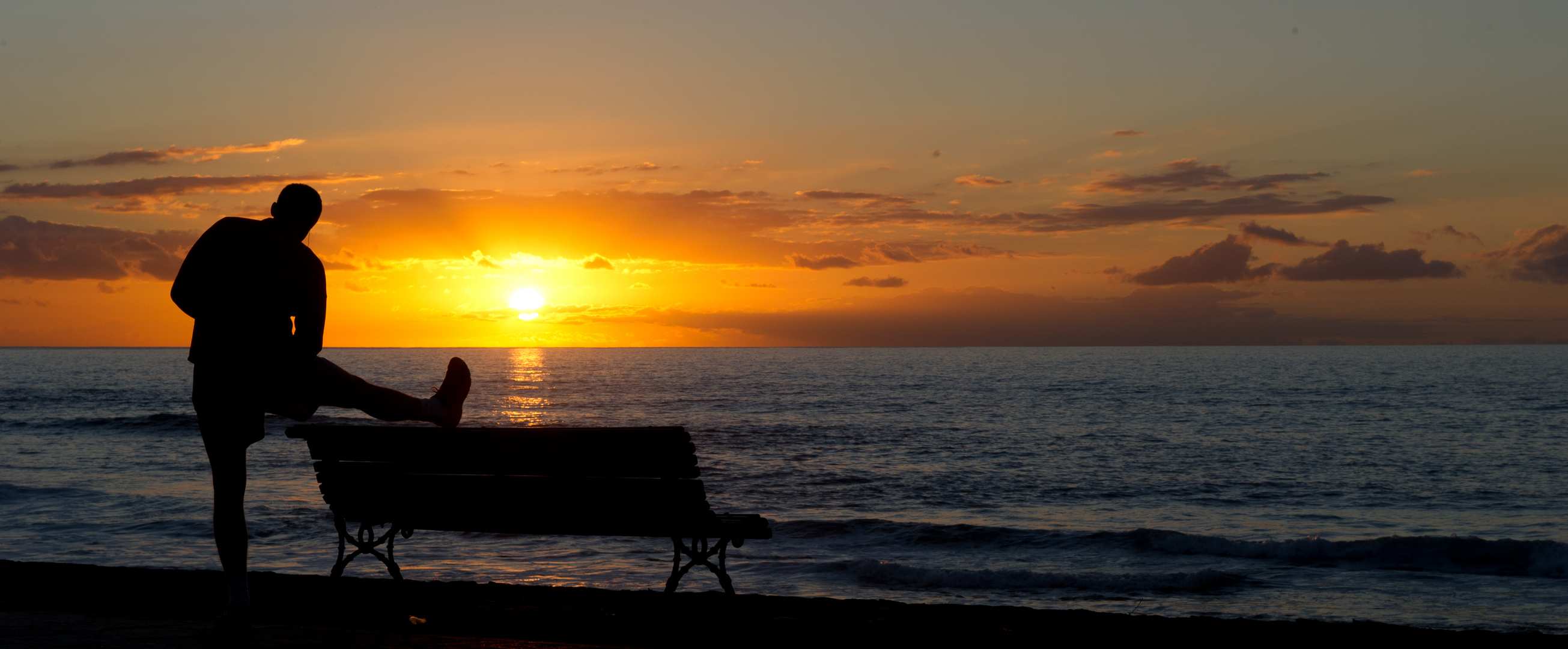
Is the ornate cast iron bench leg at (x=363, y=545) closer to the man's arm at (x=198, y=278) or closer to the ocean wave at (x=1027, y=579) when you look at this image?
the man's arm at (x=198, y=278)

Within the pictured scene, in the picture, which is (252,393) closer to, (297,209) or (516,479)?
(297,209)

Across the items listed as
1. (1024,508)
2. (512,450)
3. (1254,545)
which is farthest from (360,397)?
(1024,508)

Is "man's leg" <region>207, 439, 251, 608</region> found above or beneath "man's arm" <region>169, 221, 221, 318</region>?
beneath

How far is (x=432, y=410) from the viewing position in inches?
179

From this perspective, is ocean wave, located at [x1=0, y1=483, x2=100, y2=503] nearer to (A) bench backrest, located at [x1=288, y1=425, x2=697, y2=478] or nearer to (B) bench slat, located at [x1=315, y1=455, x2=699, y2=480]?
(B) bench slat, located at [x1=315, y1=455, x2=699, y2=480]

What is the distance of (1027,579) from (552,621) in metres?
8.79

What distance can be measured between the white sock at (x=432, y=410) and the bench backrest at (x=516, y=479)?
37 cm

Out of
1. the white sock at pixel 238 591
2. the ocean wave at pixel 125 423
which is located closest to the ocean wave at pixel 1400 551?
the white sock at pixel 238 591

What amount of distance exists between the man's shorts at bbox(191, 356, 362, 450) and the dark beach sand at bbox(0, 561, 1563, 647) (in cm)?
79

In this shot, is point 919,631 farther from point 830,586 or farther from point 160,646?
point 830,586

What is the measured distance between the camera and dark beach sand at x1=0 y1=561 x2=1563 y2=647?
4.05 metres

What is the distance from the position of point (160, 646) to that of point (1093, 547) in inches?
496

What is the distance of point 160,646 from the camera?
379 cm

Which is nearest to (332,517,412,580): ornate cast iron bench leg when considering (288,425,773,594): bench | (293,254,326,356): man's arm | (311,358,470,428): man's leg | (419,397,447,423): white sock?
(288,425,773,594): bench
